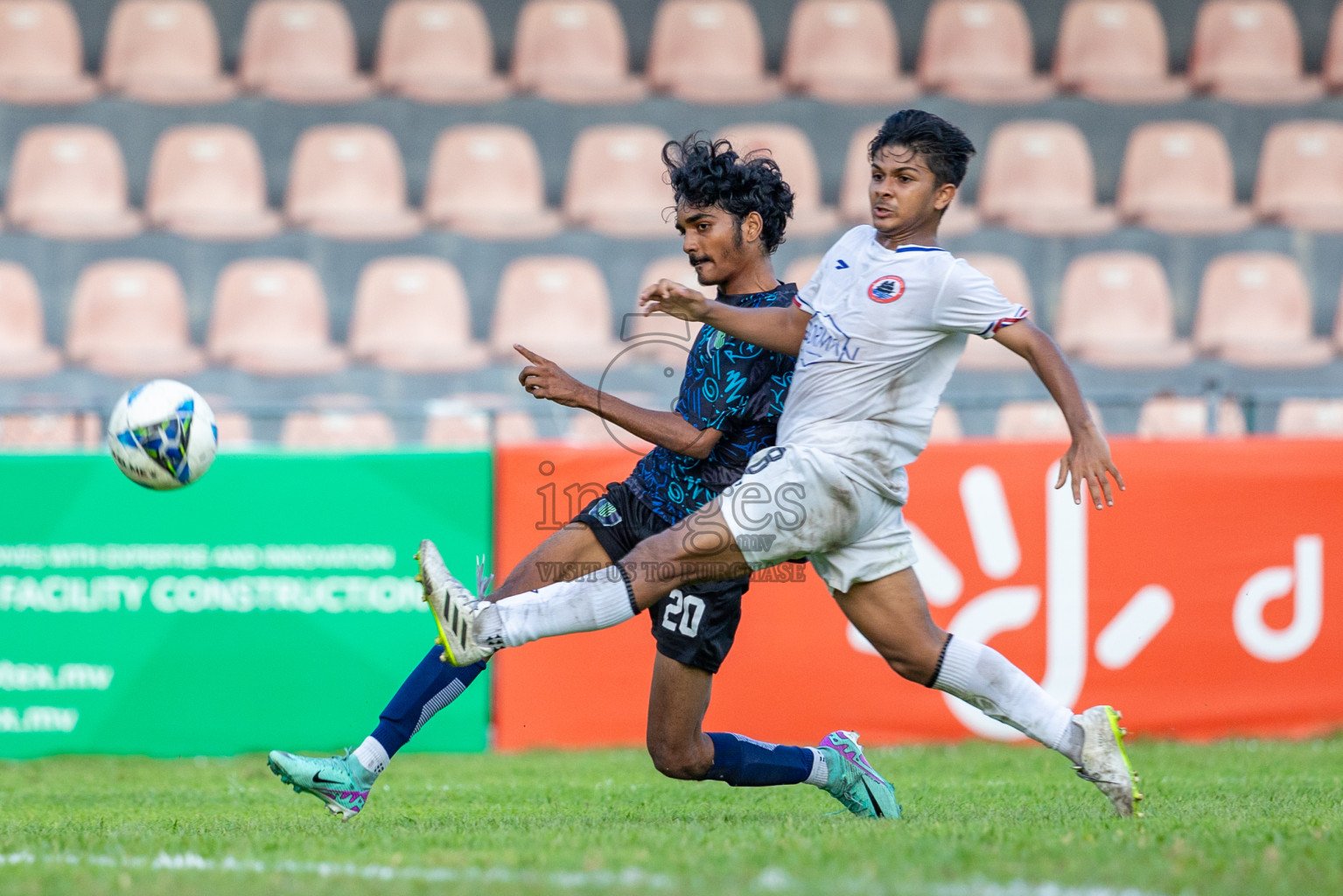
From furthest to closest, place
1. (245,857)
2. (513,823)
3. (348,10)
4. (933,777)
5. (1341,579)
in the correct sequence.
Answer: (348,10) → (1341,579) → (933,777) → (513,823) → (245,857)

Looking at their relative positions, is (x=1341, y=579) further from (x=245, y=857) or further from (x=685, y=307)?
(x=245, y=857)

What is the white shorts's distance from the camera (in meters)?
3.97

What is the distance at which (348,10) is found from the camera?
1196 cm

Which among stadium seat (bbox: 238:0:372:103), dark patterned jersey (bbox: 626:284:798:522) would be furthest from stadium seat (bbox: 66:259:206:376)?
dark patterned jersey (bbox: 626:284:798:522)

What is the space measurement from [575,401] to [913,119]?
1298 millimetres

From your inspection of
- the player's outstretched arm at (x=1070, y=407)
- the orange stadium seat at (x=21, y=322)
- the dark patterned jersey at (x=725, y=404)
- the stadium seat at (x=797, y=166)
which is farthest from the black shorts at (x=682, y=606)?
the orange stadium seat at (x=21, y=322)

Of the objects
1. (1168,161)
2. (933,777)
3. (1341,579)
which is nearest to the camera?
(933,777)

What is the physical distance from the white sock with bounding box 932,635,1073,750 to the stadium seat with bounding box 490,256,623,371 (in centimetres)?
611

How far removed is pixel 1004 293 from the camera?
9664mm

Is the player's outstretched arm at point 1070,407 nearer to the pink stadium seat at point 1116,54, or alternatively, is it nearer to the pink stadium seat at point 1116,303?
the pink stadium seat at point 1116,303

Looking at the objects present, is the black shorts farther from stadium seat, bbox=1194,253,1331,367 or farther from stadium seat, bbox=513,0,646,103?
stadium seat, bbox=513,0,646,103

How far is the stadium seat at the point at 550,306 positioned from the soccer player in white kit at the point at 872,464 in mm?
5909

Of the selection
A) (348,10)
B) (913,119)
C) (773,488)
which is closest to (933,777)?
(773,488)

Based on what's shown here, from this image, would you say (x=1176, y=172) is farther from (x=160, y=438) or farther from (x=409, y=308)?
(x=160, y=438)
